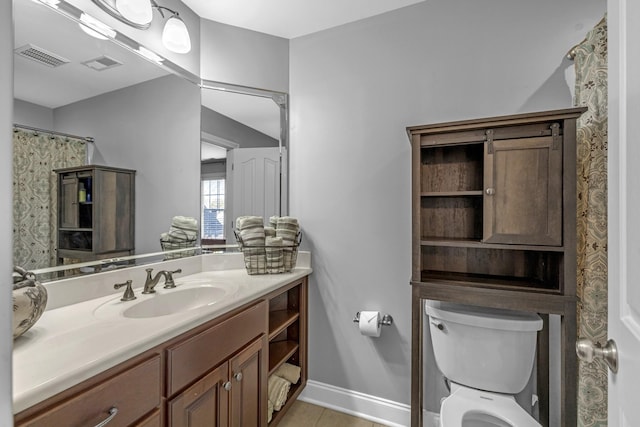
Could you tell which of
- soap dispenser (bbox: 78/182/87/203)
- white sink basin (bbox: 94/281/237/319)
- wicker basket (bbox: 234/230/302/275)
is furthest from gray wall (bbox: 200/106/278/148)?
white sink basin (bbox: 94/281/237/319)

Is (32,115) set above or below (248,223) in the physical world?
above

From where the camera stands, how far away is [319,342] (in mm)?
2018

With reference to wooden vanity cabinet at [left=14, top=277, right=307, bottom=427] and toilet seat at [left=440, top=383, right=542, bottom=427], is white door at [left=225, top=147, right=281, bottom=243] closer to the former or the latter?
wooden vanity cabinet at [left=14, top=277, right=307, bottom=427]

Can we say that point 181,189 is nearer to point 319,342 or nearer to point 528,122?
point 319,342

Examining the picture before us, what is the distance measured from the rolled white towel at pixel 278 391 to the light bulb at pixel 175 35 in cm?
197

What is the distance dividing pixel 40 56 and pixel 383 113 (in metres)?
1.59

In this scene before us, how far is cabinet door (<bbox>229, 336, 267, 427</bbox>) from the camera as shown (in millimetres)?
1298

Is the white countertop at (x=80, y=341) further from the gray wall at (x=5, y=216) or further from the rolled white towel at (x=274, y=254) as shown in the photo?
the rolled white towel at (x=274, y=254)

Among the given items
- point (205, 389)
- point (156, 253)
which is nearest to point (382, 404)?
point (205, 389)

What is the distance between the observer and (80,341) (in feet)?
2.91

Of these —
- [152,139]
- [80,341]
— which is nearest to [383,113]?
[152,139]

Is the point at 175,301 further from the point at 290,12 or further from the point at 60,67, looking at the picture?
the point at 290,12

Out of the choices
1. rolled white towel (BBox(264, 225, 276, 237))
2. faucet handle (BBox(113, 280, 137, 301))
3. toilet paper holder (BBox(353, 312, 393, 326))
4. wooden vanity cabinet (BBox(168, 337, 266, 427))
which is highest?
rolled white towel (BBox(264, 225, 276, 237))

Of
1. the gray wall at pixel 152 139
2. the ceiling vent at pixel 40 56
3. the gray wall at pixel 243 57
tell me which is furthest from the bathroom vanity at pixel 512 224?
the ceiling vent at pixel 40 56
